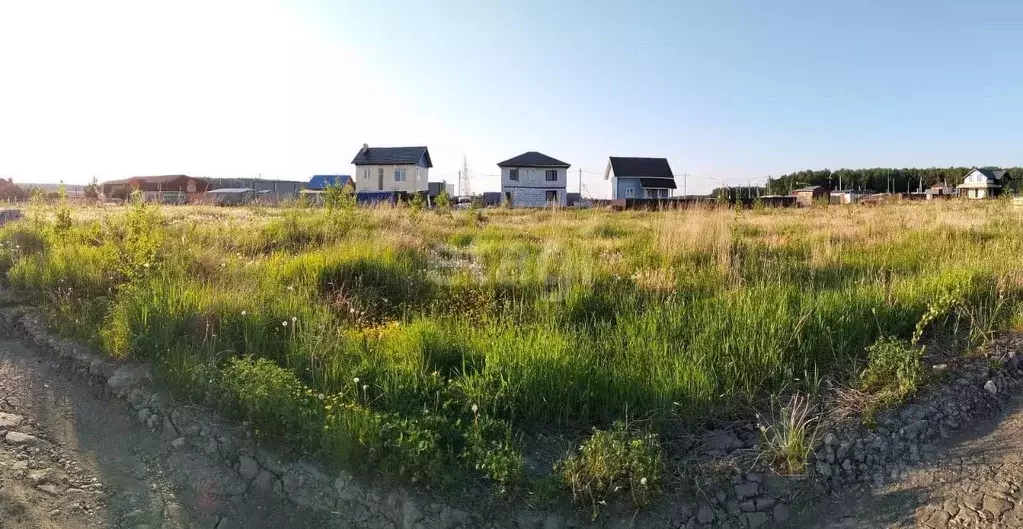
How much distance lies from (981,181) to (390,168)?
70.2m

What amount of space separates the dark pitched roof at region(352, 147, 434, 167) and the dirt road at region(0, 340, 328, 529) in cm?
4795

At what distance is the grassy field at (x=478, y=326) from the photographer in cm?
343

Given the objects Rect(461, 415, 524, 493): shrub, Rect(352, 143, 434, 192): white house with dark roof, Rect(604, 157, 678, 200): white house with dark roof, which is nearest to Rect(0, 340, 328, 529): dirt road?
Rect(461, 415, 524, 493): shrub

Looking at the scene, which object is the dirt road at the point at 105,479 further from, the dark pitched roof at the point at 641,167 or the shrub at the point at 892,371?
the dark pitched roof at the point at 641,167

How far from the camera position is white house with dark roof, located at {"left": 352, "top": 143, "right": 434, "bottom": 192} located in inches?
2014

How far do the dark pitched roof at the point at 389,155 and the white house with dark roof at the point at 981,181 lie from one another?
61533 millimetres

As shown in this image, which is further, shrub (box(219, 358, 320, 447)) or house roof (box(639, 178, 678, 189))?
house roof (box(639, 178, 678, 189))

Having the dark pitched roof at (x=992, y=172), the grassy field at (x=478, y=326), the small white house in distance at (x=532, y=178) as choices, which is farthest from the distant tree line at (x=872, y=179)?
the grassy field at (x=478, y=326)

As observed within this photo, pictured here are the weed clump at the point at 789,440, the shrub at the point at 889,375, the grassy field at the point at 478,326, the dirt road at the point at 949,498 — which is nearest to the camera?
the dirt road at the point at 949,498

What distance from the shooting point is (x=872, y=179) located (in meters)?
86.4

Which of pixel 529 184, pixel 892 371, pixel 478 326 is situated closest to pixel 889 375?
pixel 892 371

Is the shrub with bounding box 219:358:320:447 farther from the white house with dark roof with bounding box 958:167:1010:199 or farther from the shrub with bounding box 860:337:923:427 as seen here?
the white house with dark roof with bounding box 958:167:1010:199

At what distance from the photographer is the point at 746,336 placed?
4.25m

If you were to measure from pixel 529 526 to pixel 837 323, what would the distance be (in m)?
3.11
